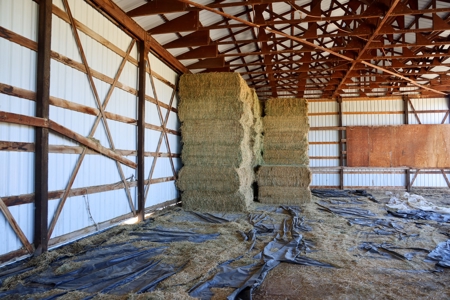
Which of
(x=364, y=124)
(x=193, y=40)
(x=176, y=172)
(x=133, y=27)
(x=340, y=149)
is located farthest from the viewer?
(x=340, y=149)

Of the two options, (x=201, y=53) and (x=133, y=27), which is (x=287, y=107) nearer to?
(x=201, y=53)

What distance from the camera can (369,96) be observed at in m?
14.5

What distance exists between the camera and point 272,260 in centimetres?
429

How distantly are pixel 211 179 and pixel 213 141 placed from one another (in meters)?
1.10

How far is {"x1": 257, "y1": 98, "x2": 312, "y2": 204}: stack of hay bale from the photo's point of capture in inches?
385

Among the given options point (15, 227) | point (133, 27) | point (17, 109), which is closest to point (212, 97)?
point (133, 27)

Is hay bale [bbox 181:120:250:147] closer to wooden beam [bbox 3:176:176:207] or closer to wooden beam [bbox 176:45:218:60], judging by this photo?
wooden beam [bbox 3:176:176:207]

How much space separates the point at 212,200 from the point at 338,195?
6.42 metres

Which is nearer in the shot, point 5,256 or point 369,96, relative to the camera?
point 5,256

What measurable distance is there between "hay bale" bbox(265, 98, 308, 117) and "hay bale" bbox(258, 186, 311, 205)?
8.91 feet

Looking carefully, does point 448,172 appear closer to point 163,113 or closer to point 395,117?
point 395,117

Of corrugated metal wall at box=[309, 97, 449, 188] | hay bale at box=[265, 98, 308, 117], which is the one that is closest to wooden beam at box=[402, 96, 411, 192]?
corrugated metal wall at box=[309, 97, 449, 188]

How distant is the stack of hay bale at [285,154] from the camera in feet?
32.1

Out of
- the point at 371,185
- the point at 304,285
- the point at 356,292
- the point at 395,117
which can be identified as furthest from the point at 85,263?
the point at 395,117
